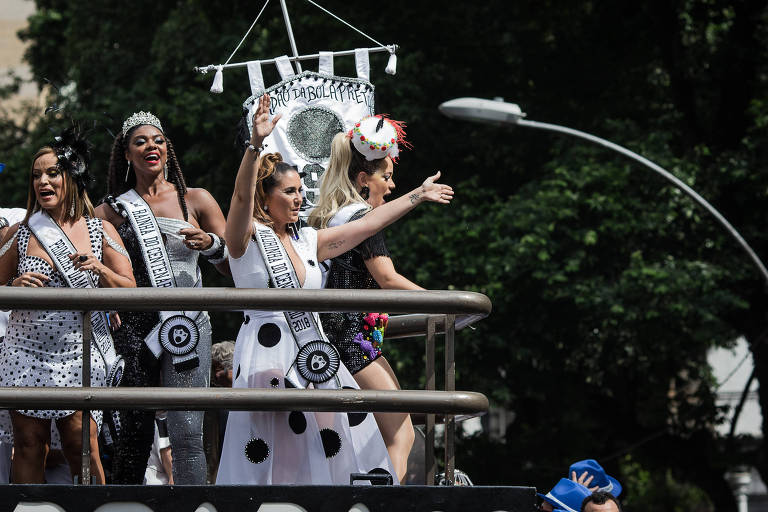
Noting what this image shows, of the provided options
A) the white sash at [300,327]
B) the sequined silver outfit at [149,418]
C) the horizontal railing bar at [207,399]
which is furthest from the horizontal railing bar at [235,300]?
the sequined silver outfit at [149,418]

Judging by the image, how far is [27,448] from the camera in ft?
16.0

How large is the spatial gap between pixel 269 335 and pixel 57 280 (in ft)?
2.89

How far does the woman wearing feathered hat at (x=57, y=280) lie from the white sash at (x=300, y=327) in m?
0.59

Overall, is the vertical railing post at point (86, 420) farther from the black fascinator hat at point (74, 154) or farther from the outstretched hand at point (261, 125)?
the black fascinator hat at point (74, 154)

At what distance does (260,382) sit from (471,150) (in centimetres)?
1523

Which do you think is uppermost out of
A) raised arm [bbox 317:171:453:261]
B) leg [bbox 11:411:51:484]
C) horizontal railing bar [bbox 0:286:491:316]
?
A: raised arm [bbox 317:171:453:261]

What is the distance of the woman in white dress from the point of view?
15.9ft

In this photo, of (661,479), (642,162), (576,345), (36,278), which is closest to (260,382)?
(36,278)

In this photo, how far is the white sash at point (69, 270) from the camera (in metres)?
5.08

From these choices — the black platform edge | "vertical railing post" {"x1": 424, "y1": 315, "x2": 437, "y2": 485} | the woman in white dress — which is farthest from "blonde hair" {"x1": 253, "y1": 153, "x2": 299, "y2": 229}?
the black platform edge

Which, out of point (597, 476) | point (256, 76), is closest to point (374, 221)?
point (597, 476)

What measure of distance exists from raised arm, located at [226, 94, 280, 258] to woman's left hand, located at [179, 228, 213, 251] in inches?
8.3

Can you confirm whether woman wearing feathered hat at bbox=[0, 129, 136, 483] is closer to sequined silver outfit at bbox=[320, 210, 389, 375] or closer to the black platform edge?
the black platform edge

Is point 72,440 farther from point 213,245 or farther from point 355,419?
point 355,419
